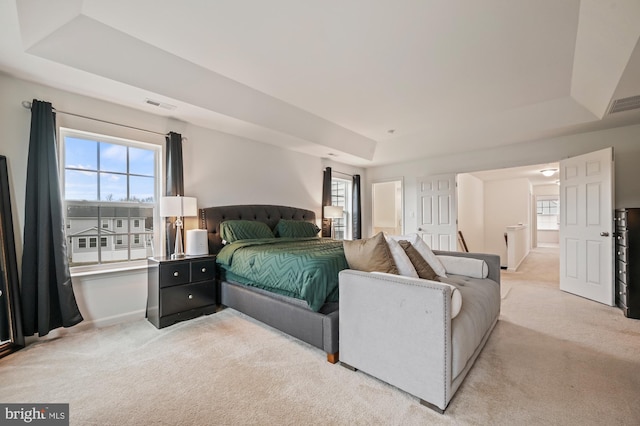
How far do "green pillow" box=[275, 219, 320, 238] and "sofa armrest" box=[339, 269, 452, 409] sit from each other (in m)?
2.34

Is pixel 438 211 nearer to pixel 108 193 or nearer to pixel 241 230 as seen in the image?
pixel 241 230

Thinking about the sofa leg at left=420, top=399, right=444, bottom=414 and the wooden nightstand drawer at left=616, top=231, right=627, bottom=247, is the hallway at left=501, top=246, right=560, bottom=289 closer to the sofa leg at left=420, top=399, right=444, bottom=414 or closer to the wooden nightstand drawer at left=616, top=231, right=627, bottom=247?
the wooden nightstand drawer at left=616, top=231, right=627, bottom=247

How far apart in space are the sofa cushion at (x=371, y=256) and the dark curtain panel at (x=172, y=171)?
2.29 m

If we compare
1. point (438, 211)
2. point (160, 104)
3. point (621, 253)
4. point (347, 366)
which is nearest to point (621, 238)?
point (621, 253)

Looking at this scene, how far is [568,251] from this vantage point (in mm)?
4023

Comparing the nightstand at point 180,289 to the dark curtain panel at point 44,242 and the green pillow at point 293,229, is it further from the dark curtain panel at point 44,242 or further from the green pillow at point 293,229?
the green pillow at point 293,229

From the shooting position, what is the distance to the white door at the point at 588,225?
3475 millimetres

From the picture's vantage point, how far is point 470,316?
1.87 metres

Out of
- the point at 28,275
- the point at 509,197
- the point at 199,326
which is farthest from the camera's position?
the point at 509,197

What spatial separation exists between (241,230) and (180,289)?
105 cm

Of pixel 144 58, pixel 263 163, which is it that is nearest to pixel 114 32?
pixel 144 58

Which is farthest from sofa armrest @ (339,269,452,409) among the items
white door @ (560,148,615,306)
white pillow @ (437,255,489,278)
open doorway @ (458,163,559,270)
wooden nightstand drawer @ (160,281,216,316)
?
open doorway @ (458,163,559,270)

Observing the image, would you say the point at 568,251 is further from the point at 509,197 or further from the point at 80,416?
the point at 80,416

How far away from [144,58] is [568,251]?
5876 mm
